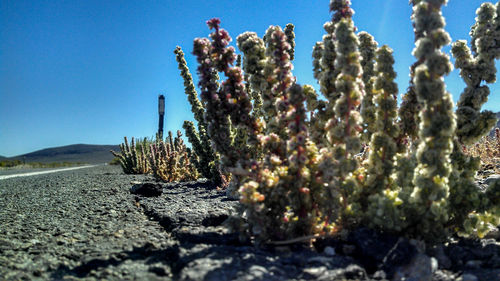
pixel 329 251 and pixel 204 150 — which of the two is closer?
pixel 329 251

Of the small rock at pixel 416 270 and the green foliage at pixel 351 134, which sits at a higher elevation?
the green foliage at pixel 351 134

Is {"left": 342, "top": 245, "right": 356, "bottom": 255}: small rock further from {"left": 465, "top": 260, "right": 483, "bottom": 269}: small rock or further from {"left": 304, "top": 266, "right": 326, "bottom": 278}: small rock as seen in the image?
{"left": 465, "top": 260, "right": 483, "bottom": 269}: small rock

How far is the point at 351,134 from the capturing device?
2496mm

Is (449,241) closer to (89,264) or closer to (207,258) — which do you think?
(207,258)

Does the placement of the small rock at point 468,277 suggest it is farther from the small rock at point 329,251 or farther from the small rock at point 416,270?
the small rock at point 329,251

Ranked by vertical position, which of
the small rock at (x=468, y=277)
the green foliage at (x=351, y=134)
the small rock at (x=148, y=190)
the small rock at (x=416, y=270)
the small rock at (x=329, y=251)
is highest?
the green foliage at (x=351, y=134)

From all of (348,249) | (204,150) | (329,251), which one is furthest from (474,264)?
(204,150)

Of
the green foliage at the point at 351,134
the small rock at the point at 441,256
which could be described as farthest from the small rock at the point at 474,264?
the green foliage at the point at 351,134

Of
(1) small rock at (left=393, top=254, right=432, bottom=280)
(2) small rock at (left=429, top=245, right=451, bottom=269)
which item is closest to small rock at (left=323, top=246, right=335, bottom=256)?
(1) small rock at (left=393, top=254, right=432, bottom=280)

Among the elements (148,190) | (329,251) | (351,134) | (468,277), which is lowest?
(468,277)

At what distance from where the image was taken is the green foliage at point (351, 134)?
7.36 ft

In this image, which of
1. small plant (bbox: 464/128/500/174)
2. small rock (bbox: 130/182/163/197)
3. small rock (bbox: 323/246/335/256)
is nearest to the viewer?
small rock (bbox: 323/246/335/256)

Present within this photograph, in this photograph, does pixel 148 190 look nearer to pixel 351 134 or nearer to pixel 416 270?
pixel 351 134

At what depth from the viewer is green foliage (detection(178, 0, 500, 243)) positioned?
7.36 ft
